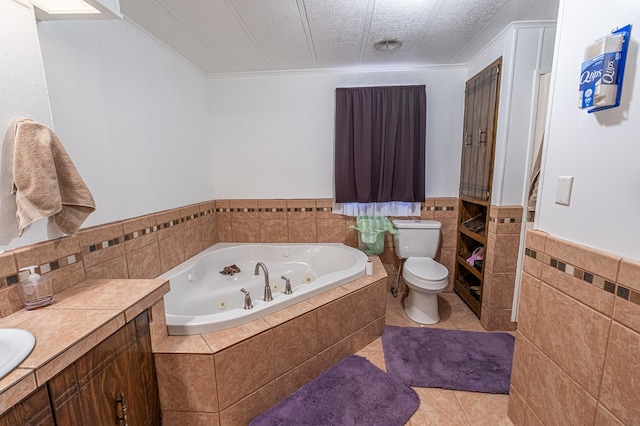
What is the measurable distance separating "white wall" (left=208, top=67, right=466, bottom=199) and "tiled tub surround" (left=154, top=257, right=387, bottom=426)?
1388mm

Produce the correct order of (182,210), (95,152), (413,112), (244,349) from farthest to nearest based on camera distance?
(413,112), (182,210), (95,152), (244,349)

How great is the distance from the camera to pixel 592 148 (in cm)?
92

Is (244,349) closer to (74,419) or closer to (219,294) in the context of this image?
(74,419)

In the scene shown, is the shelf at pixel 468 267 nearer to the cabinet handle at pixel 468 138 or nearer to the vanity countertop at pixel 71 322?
the cabinet handle at pixel 468 138

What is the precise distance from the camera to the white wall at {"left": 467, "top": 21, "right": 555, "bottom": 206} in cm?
181

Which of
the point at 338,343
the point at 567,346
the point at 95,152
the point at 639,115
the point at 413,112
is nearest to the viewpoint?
the point at 639,115

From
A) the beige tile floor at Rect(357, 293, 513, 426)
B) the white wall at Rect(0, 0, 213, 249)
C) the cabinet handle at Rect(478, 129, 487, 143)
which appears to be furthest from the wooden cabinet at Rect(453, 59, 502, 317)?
the white wall at Rect(0, 0, 213, 249)

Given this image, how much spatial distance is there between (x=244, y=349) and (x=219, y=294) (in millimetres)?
998

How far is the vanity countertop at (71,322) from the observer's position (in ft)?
2.25

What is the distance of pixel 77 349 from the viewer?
0.82 meters

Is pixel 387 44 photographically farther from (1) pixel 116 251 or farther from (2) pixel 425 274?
(1) pixel 116 251

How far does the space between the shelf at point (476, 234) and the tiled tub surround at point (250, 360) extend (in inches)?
47.3

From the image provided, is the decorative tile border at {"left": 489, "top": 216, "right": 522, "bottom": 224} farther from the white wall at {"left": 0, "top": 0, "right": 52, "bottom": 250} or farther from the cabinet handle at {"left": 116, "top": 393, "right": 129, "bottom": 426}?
the white wall at {"left": 0, "top": 0, "right": 52, "bottom": 250}

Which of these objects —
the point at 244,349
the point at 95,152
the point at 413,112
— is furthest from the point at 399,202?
the point at 95,152
